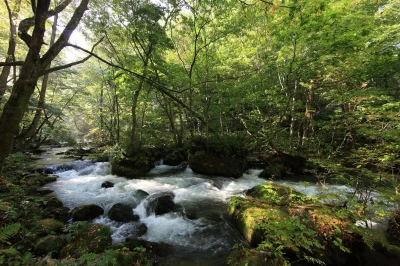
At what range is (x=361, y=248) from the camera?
15.5 feet

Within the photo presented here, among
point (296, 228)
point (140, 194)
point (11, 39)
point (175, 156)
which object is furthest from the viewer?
point (175, 156)

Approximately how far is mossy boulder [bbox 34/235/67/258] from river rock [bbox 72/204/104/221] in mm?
1658

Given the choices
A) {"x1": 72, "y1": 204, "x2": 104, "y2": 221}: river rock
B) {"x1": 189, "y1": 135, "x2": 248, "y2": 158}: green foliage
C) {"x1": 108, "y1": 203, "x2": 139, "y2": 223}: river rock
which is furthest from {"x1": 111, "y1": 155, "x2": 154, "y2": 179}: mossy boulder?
{"x1": 108, "y1": 203, "x2": 139, "y2": 223}: river rock

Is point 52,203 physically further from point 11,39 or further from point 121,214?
point 11,39

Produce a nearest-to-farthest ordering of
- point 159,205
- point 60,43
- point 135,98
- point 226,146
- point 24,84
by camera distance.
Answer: point 24,84
point 60,43
point 159,205
point 135,98
point 226,146

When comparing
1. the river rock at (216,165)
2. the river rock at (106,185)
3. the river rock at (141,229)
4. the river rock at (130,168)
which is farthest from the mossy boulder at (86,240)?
the river rock at (216,165)

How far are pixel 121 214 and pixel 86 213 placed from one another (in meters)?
1.14

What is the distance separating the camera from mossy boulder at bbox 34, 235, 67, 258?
4152mm

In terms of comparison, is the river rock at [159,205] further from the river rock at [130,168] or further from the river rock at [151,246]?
the river rock at [130,168]

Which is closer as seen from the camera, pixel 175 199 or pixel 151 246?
pixel 151 246

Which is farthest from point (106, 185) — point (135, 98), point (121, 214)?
point (135, 98)

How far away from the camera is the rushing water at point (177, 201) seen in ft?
17.4

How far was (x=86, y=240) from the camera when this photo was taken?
4.49 meters

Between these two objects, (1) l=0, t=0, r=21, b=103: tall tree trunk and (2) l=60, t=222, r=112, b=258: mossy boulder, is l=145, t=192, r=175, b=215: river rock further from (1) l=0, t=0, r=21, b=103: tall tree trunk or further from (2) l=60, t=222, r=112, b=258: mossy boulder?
(1) l=0, t=0, r=21, b=103: tall tree trunk
